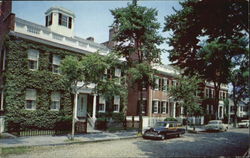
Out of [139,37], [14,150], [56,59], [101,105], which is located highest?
[139,37]

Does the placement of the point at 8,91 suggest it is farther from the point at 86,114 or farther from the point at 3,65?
the point at 86,114

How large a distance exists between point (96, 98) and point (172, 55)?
1421 cm

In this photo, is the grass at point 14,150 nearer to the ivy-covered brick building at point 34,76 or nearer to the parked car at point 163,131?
the ivy-covered brick building at point 34,76

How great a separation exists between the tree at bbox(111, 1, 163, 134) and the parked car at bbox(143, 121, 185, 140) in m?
1.97

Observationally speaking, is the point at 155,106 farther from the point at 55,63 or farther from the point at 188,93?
the point at 55,63

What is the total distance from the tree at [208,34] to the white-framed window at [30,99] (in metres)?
13.6

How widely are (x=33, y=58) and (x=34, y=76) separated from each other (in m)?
1.69

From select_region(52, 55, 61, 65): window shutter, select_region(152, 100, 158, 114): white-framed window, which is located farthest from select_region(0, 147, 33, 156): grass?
select_region(152, 100, 158, 114): white-framed window

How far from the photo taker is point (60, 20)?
2534 centimetres

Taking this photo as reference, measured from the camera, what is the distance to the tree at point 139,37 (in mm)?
20141

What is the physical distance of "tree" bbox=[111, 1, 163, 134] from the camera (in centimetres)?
2014

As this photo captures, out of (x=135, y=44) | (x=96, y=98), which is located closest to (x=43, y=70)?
(x=96, y=98)

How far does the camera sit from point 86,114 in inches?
1000

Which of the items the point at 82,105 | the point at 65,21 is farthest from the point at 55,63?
the point at 65,21
